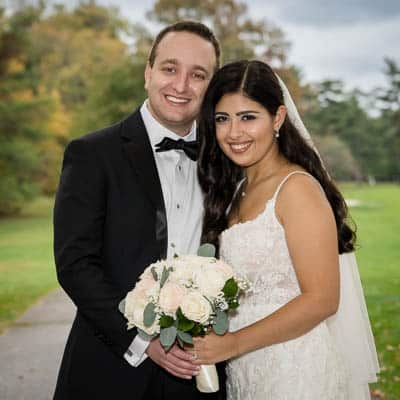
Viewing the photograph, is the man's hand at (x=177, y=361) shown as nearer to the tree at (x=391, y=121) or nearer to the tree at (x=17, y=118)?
Result: the tree at (x=17, y=118)

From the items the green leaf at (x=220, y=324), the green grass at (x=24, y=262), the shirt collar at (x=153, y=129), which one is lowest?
the green grass at (x=24, y=262)

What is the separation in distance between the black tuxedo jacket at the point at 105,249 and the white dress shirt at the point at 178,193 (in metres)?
0.12

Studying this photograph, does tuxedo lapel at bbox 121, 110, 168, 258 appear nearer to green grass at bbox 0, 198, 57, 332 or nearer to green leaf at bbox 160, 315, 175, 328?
green leaf at bbox 160, 315, 175, 328

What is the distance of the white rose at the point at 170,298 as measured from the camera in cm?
250

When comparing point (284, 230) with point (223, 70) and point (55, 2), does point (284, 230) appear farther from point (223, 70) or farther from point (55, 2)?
point (55, 2)

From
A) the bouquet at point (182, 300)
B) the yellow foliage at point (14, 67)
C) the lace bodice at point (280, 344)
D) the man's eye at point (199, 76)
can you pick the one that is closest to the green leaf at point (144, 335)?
the bouquet at point (182, 300)

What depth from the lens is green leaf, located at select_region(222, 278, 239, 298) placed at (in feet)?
8.56

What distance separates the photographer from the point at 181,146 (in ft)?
10.9

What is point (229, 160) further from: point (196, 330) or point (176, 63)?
point (196, 330)

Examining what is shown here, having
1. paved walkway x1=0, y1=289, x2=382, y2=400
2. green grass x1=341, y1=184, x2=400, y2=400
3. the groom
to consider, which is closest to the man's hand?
the groom

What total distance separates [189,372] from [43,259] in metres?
15.3

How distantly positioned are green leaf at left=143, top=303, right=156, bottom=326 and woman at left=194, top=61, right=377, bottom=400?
41cm

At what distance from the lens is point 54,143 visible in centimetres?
2892

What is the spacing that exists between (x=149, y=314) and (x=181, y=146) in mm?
1089
